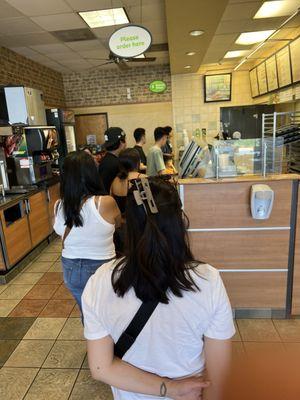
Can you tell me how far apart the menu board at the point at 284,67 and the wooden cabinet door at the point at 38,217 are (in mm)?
4163

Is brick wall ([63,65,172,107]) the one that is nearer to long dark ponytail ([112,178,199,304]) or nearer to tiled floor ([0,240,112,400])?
tiled floor ([0,240,112,400])

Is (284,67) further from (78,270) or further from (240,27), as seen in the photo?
(78,270)

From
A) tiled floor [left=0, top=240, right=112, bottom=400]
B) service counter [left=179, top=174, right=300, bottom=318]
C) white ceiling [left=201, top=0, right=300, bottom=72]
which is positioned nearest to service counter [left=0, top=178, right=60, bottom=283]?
tiled floor [left=0, top=240, right=112, bottom=400]

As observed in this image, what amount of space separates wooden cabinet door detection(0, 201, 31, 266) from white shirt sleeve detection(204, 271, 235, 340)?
3.02m

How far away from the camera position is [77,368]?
2.10m

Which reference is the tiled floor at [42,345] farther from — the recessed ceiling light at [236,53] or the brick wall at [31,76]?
the recessed ceiling light at [236,53]

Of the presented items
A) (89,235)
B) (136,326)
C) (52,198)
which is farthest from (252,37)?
(136,326)

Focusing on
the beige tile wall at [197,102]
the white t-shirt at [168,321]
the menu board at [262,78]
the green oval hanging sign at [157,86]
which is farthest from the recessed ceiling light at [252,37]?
the white t-shirt at [168,321]

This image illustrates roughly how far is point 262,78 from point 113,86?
142 inches

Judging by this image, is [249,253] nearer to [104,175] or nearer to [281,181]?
[281,181]

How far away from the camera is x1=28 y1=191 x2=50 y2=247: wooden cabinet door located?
3951 millimetres

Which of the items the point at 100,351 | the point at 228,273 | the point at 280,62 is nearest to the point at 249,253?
the point at 228,273

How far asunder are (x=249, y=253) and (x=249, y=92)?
19.8 ft

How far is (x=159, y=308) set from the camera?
0.82m
